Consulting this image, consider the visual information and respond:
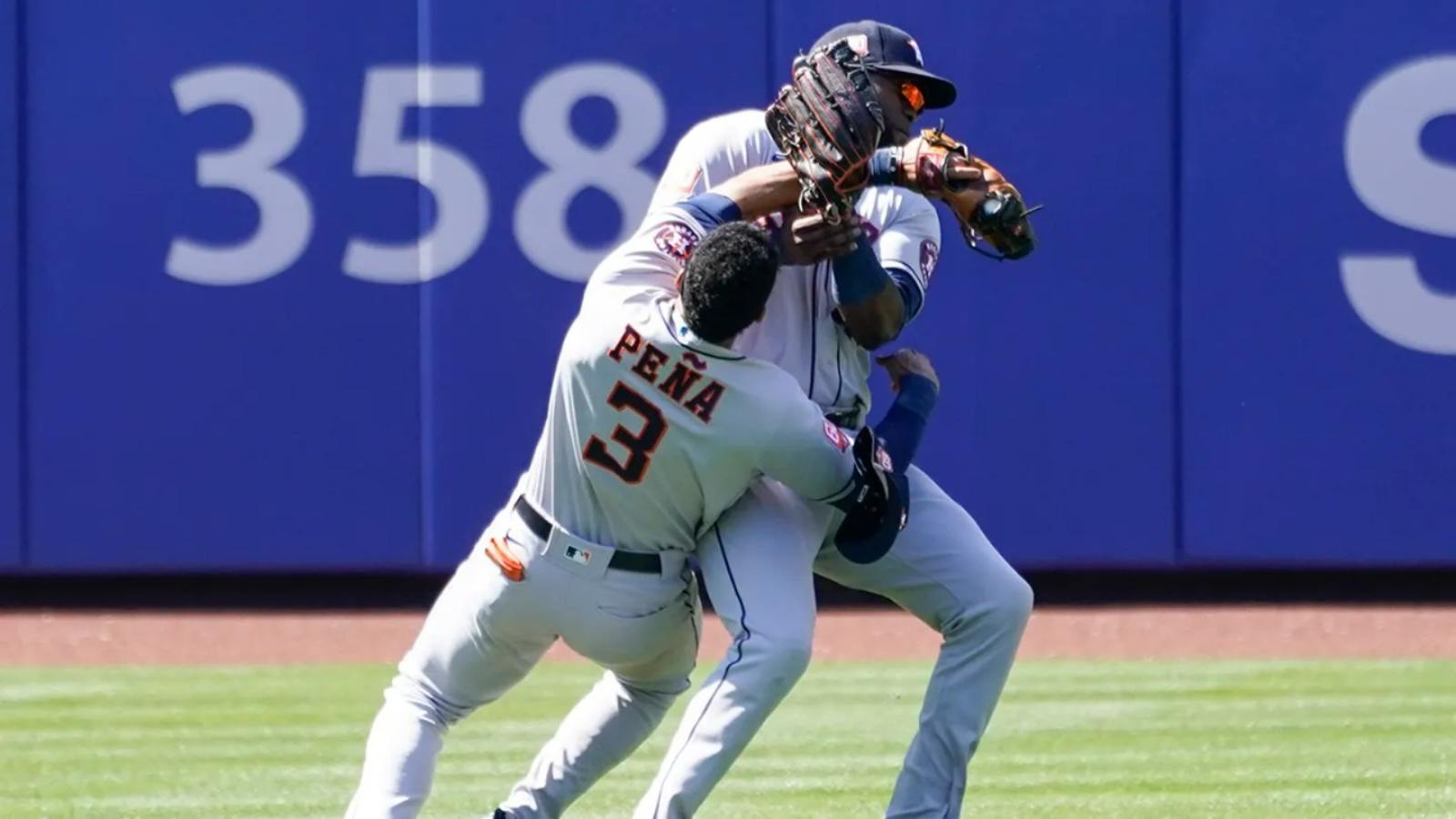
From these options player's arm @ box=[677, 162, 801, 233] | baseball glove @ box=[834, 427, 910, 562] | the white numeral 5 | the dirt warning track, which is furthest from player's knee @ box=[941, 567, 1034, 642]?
the white numeral 5

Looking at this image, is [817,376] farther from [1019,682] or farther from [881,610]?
[881,610]

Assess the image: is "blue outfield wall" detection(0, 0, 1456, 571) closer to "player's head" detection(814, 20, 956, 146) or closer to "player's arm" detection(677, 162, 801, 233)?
"player's head" detection(814, 20, 956, 146)

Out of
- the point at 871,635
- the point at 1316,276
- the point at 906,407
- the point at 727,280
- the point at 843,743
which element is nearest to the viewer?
the point at 727,280

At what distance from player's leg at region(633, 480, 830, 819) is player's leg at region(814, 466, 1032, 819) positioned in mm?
246

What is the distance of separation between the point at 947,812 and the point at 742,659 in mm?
618

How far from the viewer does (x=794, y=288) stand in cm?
446

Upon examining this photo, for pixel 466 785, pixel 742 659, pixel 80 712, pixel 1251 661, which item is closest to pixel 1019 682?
pixel 1251 661

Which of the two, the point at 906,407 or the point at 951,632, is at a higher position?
the point at 906,407

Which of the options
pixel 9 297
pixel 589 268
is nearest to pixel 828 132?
pixel 589 268

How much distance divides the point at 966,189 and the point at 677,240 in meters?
0.55

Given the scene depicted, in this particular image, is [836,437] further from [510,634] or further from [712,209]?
[510,634]

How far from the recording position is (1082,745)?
20.9ft

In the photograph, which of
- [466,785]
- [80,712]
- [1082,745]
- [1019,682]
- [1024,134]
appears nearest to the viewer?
[466,785]

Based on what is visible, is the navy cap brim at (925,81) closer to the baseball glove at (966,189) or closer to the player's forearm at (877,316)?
the baseball glove at (966,189)
